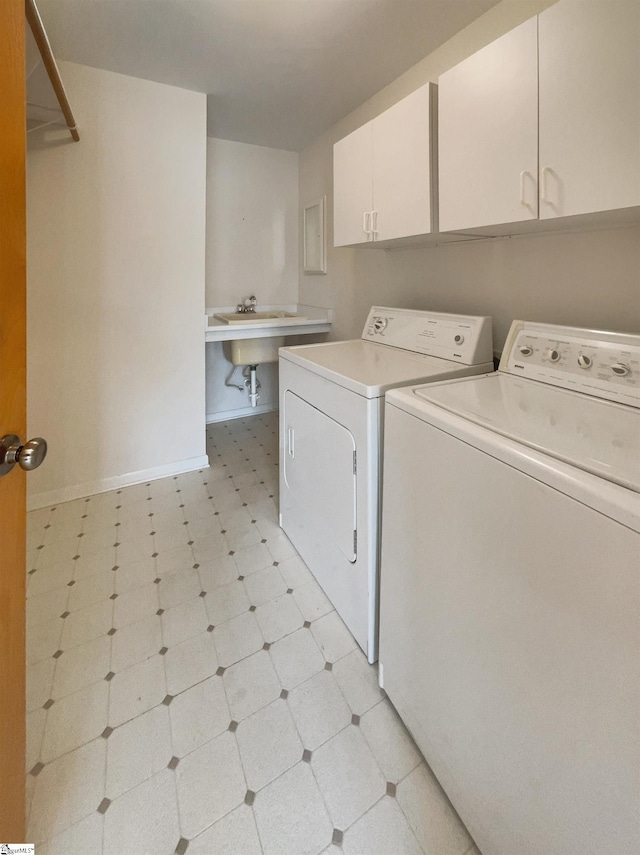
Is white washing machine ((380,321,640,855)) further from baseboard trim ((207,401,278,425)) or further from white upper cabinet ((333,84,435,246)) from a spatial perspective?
baseboard trim ((207,401,278,425))

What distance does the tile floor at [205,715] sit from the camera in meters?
1.06

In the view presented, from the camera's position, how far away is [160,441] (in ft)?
9.44

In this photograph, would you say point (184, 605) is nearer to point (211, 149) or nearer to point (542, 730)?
point (542, 730)

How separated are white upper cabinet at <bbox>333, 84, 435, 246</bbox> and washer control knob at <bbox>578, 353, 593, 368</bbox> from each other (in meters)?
0.76

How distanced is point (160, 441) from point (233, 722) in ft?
6.37

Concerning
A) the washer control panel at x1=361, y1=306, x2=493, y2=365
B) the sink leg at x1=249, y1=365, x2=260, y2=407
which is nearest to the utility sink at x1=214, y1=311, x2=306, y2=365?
the sink leg at x1=249, y1=365, x2=260, y2=407

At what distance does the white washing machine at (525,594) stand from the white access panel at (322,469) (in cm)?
25

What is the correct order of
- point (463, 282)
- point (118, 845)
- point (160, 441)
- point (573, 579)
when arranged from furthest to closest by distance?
point (160, 441), point (463, 282), point (118, 845), point (573, 579)

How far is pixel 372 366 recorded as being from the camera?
1.66 metres

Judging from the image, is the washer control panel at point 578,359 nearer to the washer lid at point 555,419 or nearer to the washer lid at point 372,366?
the washer lid at point 555,419

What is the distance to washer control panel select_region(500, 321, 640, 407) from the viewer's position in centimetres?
116

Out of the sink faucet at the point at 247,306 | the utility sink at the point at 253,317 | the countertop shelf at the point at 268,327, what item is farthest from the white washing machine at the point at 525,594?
the sink faucet at the point at 247,306

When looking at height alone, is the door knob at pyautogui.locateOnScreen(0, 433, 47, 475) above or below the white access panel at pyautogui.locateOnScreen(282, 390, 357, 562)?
above

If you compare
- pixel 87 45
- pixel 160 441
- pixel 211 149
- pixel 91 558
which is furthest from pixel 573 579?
pixel 211 149
